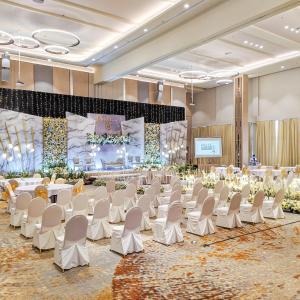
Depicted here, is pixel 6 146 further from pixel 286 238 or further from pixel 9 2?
pixel 286 238

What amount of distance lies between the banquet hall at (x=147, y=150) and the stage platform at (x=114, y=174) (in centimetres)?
8

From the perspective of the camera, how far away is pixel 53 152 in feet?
53.5

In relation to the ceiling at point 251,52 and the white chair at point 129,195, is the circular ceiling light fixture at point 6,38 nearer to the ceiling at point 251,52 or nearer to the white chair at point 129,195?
the white chair at point 129,195

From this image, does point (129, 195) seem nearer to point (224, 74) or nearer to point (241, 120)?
point (241, 120)

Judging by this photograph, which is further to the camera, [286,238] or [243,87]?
[243,87]

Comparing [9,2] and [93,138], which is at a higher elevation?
[9,2]

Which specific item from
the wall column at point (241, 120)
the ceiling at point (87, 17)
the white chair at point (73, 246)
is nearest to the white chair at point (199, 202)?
the white chair at point (73, 246)

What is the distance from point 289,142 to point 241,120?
Answer: 2.73 m

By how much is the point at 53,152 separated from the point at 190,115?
11.1 m

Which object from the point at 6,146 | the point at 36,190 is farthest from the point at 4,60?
the point at 36,190

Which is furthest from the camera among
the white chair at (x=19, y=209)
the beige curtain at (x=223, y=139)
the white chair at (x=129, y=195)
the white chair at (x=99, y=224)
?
the beige curtain at (x=223, y=139)

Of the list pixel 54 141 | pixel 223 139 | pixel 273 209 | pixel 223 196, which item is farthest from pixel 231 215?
pixel 223 139

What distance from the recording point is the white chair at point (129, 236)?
18.3ft

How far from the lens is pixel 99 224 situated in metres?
6.67
